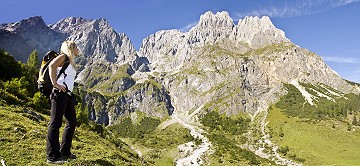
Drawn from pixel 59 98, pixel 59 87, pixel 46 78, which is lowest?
pixel 59 98

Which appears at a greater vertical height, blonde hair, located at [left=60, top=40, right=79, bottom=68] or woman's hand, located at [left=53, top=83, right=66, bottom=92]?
blonde hair, located at [left=60, top=40, right=79, bottom=68]

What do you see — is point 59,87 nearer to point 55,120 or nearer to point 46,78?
point 46,78

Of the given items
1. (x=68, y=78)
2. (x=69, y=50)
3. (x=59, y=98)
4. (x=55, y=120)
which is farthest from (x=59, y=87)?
(x=69, y=50)

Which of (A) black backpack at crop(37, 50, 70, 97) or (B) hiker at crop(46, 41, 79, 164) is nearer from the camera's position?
(B) hiker at crop(46, 41, 79, 164)

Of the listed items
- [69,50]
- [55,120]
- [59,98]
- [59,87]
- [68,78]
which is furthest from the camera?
[69,50]

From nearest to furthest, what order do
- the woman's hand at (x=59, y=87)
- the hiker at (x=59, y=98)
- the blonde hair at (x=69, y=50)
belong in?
1. the woman's hand at (x=59, y=87)
2. the hiker at (x=59, y=98)
3. the blonde hair at (x=69, y=50)

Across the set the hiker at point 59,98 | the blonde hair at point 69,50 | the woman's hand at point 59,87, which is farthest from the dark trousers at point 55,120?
the blonde hair at point 69,50

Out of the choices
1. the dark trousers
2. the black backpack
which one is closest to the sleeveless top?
the black backpack

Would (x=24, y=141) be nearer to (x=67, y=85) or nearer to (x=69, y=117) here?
(x=69, y=117)

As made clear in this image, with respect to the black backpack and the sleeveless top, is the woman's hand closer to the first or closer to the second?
the sleeveless top

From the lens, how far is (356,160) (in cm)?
19138

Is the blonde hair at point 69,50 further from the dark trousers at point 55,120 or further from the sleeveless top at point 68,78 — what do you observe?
the dark trousers at point 55,120

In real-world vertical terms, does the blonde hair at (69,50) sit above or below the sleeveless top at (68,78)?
above

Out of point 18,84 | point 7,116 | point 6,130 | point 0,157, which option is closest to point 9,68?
point 18,84
